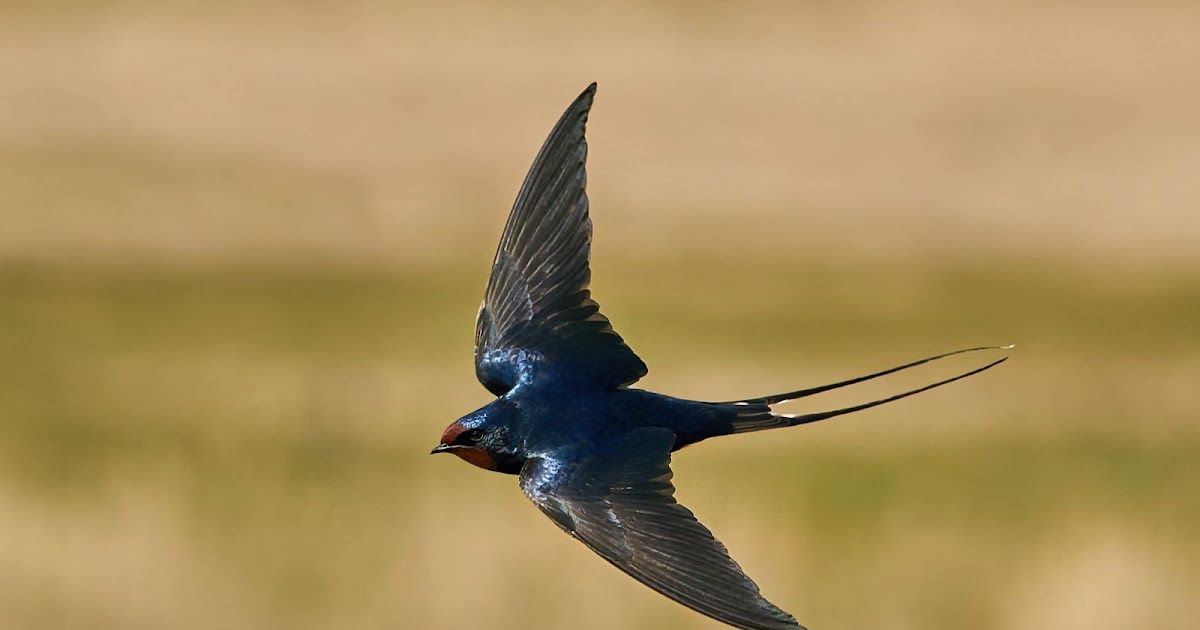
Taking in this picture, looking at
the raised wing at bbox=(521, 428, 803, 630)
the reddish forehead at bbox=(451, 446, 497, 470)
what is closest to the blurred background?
the reddish forehead at bbox=(451, 446, 497, 470)

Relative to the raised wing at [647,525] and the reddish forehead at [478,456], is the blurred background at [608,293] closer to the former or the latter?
the reddish forehead at [478,456]

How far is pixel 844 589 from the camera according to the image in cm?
1044

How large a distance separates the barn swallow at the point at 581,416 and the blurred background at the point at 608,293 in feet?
17.2

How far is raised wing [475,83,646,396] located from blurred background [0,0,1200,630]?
518 cm

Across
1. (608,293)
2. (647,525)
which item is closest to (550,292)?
(647,525)

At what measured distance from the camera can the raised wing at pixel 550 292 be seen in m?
4.47

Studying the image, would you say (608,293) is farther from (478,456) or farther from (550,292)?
(478,456)

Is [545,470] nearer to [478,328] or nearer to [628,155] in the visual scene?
[478,328]

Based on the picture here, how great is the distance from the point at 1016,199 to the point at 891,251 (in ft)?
5.44

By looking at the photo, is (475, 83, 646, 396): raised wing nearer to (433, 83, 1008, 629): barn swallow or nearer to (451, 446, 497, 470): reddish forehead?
(433, 83, 1008, 629): barn swallow

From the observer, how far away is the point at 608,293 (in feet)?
43.6

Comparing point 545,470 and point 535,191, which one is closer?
point 545,470

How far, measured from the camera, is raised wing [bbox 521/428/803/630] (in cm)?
367

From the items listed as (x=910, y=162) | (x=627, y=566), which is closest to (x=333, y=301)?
(x=910, y=162)
